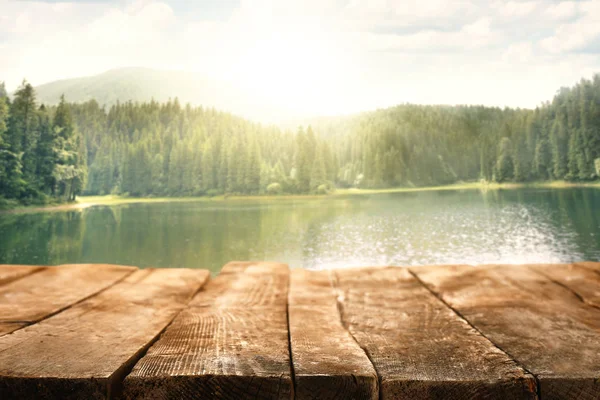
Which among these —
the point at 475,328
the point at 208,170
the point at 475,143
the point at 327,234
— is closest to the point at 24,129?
the point at 327,234

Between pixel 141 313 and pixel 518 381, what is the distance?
3.29 ft

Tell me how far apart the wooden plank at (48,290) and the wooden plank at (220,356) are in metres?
0.41

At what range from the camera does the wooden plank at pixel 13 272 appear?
1.87 meters

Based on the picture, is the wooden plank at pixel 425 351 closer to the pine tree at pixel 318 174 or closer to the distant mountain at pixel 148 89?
the distant mountain at pixel 148 89

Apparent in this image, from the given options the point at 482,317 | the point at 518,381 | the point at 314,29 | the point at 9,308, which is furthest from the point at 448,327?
the point at 314,29

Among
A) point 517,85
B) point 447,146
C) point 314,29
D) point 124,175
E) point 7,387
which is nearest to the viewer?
point 7,387

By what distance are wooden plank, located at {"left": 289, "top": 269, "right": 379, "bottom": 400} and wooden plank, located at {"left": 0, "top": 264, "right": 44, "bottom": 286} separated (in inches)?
47.1

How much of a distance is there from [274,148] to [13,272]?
136 feet

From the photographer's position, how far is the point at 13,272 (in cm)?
198

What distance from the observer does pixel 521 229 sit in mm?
20141

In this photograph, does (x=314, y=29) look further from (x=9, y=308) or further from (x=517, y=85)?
(x=9, y=308)

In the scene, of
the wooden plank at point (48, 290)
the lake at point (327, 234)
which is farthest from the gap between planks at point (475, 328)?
the lake at point (327, 234)

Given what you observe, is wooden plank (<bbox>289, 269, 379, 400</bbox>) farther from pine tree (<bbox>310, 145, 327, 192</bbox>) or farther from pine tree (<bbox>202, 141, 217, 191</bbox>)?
pine tree (<bbox>310, 145, 327, 192</bbox>)

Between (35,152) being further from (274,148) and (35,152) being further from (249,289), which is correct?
(274,148)
